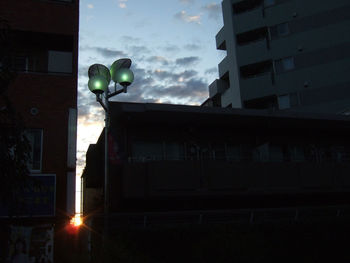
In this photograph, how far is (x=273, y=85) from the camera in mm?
34062

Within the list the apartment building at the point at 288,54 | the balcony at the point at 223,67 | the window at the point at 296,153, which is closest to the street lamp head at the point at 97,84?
the window at the point at 296,153

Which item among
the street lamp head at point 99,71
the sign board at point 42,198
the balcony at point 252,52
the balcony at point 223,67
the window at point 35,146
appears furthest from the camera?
the balcony at point 223,67

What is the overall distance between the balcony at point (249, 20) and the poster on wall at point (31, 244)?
1141 inches

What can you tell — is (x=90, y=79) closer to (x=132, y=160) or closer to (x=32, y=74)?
(x=32, y=74)

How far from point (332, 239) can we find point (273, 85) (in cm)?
1778

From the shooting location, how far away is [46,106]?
44.8 feet

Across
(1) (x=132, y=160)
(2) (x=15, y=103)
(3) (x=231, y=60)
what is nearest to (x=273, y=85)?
(3) (x=231, y=60)

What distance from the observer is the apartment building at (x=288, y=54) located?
32.3 meters

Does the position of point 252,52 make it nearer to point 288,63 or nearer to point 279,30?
point 279,30

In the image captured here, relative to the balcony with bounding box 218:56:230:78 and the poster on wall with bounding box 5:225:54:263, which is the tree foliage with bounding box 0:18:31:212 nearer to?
the poster on wall with bounding box 5:225:54:263

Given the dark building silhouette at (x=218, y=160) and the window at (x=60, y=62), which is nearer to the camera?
the window at (x=60, y=62)

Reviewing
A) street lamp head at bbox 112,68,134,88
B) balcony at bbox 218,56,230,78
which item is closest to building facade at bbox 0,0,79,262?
street lamp head at bbox 112,68,134,88

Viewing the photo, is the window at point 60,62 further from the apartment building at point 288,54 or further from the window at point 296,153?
the apartment building at point 288,54

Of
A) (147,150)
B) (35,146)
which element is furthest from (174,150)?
(35,146)
